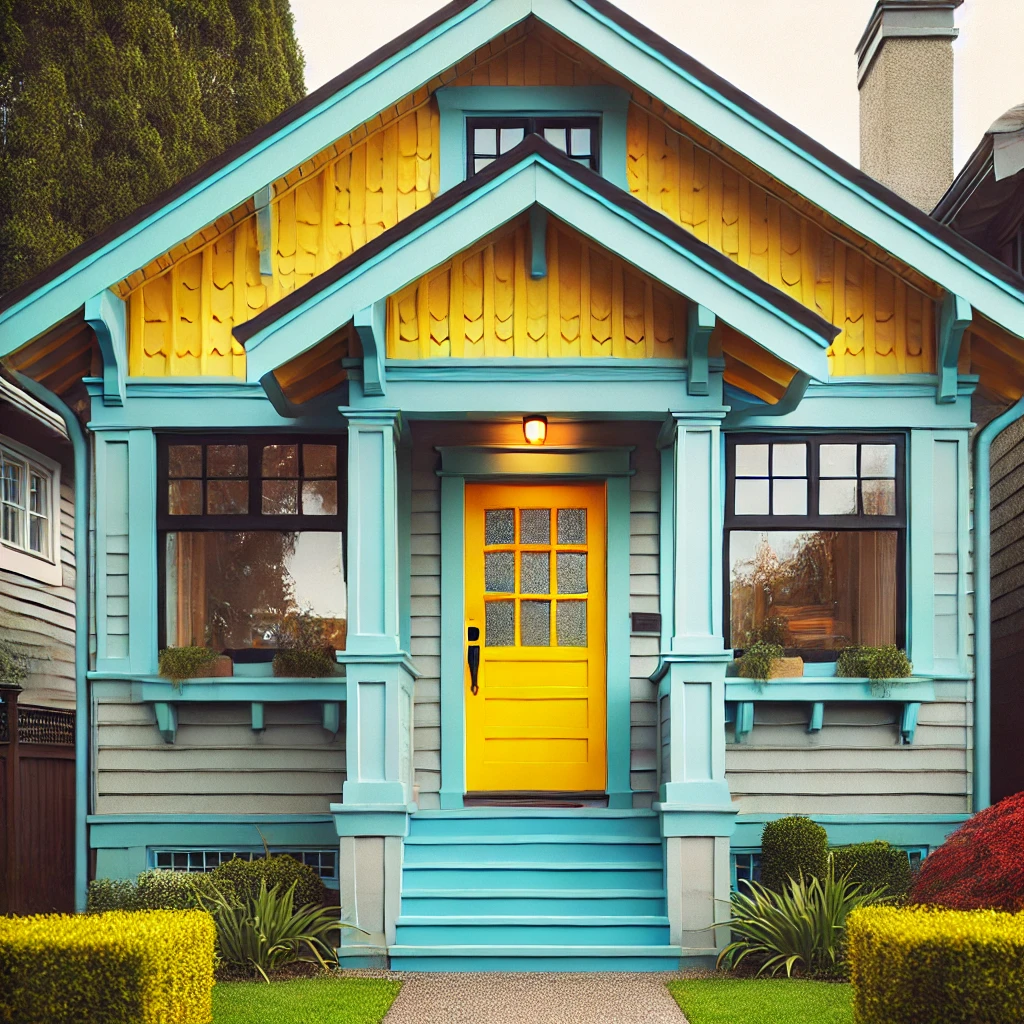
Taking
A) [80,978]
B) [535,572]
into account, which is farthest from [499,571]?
[80,978]

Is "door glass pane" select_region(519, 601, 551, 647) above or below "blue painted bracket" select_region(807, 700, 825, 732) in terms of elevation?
above

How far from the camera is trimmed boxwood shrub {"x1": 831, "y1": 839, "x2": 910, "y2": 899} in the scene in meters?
8.20

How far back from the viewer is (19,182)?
17156 millimetres

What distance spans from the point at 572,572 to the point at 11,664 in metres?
6.02

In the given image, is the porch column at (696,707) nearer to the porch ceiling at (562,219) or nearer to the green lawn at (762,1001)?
the green lawn at (762,1001)

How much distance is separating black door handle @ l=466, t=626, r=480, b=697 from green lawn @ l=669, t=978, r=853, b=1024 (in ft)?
9.04

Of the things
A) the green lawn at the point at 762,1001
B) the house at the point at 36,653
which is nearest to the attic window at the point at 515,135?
the house at the point at 36,653

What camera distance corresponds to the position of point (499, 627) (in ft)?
31.4

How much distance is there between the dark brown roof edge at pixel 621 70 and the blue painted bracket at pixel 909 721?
114 inches

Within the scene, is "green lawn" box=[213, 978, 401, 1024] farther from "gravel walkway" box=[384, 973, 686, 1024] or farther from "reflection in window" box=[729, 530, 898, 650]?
"reflection in window" box=[729, 530, 898, 650]

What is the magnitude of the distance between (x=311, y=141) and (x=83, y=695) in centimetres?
411

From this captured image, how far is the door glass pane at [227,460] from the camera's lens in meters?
9.33

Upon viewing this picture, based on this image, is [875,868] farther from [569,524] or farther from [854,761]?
[569,524]

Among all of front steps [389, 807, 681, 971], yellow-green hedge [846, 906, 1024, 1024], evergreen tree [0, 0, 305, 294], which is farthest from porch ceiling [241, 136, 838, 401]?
evergreen tree [0, 0, 305, 294]
